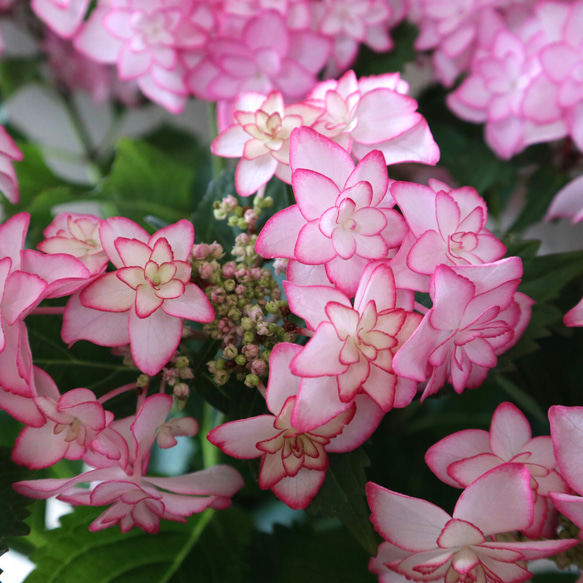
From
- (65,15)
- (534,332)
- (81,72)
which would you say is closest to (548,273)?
(534,332)

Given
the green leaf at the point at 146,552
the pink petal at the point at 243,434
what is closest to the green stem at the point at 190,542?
the green leaf at the point at 146,552

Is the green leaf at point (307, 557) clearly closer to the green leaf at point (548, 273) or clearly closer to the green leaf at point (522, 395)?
the green leaf at point (522, 395)

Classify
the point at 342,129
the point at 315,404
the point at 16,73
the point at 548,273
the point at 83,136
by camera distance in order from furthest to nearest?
1. the point at 83,136
2. the point at 16,73
3. the point at 548,273
4. the point at 342,129
5. the point at 315,404

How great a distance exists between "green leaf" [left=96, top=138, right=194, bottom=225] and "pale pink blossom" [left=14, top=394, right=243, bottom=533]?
1.54 ft

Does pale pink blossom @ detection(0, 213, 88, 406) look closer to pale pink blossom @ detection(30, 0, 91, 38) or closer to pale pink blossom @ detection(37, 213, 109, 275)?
pale pink blossom @ detection(37, 213, 109, 275)

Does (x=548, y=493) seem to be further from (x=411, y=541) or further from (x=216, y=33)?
(x=216, y=33)

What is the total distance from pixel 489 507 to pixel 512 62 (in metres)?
0.58

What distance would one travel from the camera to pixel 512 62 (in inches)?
28.7

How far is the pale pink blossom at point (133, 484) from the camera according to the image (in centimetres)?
41

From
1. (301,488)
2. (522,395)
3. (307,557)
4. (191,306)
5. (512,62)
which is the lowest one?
(307,557)

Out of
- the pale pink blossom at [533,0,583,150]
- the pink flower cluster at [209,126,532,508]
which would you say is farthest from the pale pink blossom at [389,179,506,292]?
the pale pink blossom at [533,0,583,150]

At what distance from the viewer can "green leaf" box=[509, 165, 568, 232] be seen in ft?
2.64

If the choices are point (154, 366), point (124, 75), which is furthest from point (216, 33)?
point (154, 366)

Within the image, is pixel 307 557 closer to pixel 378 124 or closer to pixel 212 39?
pixel 378 124
